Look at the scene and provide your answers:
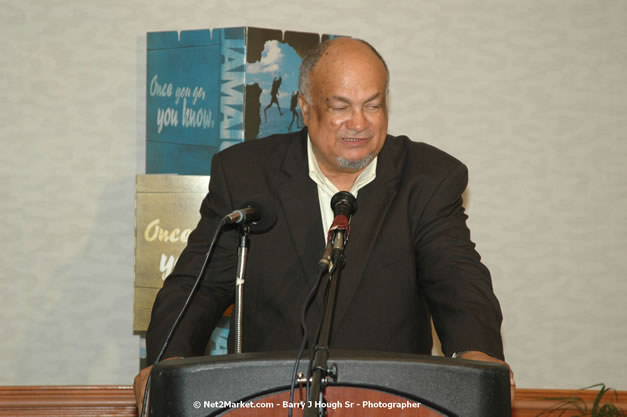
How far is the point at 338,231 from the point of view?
4.25ft

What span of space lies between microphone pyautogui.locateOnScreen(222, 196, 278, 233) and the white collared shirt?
1.84 feet

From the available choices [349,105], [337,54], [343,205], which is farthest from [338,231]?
[337,54]

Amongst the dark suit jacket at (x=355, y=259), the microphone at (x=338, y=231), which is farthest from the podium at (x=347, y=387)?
the dark suit jacket at (x=355, y=259)

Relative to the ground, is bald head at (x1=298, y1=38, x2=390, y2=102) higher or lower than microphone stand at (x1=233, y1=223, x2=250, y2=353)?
higher

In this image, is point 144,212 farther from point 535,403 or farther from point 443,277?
point 535,403

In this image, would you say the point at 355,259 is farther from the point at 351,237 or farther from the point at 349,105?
the point at 349,105

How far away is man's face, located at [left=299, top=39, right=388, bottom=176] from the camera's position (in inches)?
79.3

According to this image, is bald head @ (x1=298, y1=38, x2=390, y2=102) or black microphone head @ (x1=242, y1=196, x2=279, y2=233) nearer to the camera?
black microphone head @ (x1=242, y1=196, x2=279, y2=233)

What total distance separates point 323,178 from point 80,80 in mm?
1428

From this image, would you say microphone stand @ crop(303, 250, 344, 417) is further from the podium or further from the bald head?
the bald head

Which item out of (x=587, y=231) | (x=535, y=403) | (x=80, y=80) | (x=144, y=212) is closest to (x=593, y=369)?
(x=535, y=403)

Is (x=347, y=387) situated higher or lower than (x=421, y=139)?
lower

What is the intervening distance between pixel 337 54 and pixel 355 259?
617mm

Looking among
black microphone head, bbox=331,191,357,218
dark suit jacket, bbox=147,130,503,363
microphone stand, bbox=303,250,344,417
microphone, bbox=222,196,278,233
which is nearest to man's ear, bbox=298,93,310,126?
dark suit jacket, bbox=147,130,503,363
